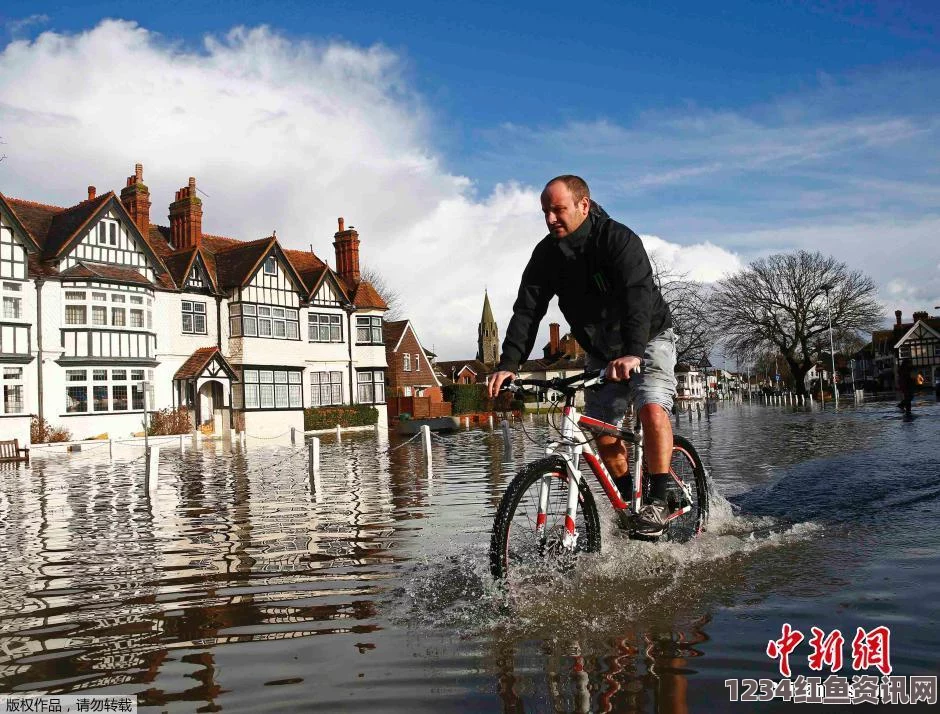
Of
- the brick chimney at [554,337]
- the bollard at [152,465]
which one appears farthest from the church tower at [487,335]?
the bollard at [152,465]

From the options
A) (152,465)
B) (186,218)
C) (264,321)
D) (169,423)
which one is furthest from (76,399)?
(152,465)

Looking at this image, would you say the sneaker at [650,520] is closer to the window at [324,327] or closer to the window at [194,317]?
the window at [194,317]

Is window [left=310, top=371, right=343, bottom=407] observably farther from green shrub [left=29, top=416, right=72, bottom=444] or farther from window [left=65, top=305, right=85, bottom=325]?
green shrub [left=29, top=416, right=72, bottom=444]

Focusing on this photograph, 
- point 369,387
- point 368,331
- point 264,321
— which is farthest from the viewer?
point 368,331

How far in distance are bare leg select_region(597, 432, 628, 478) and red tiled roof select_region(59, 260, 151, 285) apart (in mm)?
33516

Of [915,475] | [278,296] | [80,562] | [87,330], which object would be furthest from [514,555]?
[278,296]

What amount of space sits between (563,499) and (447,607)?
0.83 m

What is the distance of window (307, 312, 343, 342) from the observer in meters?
46.0

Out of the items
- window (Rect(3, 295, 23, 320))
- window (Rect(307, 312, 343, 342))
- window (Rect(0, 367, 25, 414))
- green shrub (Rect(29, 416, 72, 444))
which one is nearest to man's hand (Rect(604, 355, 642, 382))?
green shrub (Rect(29, 416, 72, 444))

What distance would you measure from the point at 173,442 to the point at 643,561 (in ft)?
102

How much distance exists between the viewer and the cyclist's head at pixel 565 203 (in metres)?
4.75

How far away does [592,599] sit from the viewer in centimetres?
412

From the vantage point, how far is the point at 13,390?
1271 inches

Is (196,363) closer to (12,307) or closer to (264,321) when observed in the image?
(264,321)
